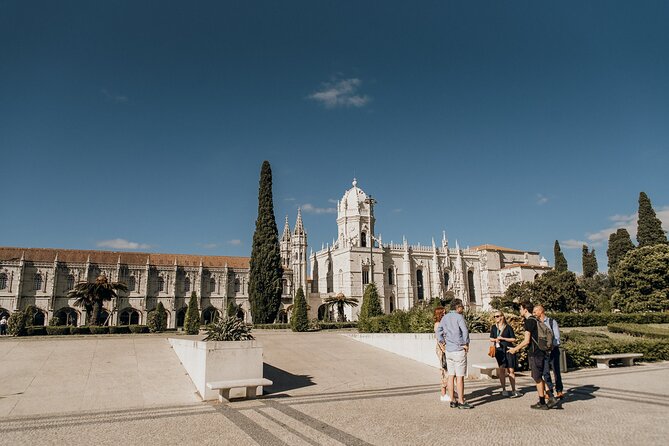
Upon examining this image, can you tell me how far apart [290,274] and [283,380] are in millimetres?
53486

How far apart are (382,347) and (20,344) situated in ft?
41.5

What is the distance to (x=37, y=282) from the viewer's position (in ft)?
167

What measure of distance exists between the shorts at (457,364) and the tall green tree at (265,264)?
32.3m

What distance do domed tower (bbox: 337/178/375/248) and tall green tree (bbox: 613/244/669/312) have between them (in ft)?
109

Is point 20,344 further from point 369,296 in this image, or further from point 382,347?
point 369,296

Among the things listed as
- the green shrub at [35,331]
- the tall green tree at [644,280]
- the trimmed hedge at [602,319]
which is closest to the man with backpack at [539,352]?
the trimmed hedge at [602,319]

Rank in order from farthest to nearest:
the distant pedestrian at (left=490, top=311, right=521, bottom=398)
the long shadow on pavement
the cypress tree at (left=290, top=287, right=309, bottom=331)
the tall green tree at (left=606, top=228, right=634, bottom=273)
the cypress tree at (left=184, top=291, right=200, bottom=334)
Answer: the tall green tree at (left=606, top=228, right=634, bottom=273), the cypress tree at (left=184, top=291, right=200, bottom=334), the cypress tree at (left=290, top=287, right=309, bottom=331), the long shadow on pavement, the distant pedestrian at (left=490, top=311, right=521, bottom=398)

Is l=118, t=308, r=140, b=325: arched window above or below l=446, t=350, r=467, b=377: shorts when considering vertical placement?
above

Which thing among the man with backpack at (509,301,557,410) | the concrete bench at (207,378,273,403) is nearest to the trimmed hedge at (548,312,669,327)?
the man with backpack at (509,301,557,410)

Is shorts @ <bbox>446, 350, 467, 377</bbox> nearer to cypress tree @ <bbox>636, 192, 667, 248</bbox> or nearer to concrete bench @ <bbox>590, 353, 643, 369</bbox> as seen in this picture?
concrete bench @ <bbox>590, 353, 643, 369</bbox>

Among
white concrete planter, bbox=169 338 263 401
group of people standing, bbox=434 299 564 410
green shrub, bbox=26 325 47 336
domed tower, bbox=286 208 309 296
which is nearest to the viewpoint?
group of people standing, bbox=434 299 564 410

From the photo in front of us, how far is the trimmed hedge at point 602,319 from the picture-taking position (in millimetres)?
30297

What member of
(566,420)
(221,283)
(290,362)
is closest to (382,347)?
(290,362)

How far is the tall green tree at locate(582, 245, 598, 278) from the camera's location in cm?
7438
